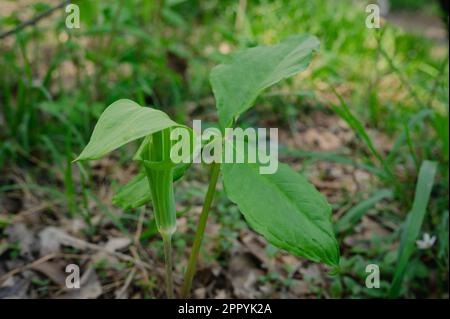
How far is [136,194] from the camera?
1.00 metres

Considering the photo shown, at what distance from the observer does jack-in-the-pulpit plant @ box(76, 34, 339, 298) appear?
29.0 inches

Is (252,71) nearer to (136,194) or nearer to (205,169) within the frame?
(136,194)

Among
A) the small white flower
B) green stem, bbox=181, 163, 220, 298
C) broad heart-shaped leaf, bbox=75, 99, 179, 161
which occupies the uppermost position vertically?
broad heart-shaped leaf, bbox=75, 99, 179, 161

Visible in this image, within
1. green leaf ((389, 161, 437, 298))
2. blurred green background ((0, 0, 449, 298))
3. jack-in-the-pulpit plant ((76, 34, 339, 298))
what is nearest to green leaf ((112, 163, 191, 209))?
jack-in-the-pulpit plant ((76, 34, 339, 298))

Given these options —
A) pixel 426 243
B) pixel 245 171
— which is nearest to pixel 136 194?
pixel 245 171

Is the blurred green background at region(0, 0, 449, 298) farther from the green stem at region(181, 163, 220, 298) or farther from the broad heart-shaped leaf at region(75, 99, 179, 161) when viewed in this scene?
the broad heart-shaped leaf at region(75, 99, 179, 161)

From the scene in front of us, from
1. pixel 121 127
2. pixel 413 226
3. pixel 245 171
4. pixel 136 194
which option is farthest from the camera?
pixel 413 226

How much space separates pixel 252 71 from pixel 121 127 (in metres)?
0.40

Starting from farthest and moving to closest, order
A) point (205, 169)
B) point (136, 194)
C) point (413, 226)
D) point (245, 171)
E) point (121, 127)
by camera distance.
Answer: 1. point (205, 169)
2. point (413, 226)
3. point (136, 194)
4. point (245, 171)
5. point (121, 127)

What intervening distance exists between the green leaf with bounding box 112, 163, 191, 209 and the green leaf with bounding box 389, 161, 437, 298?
2.24 ft

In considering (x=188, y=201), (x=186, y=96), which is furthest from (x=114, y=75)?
(x=188, y=201)

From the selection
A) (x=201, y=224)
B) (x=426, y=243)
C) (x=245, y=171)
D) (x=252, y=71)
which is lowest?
(x=426, y=243)

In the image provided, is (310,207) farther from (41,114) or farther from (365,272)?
(41,114)
